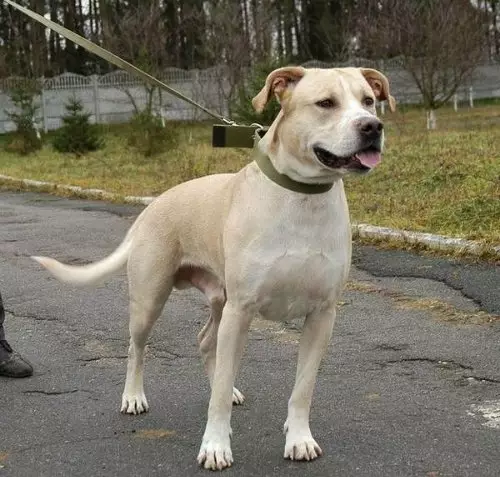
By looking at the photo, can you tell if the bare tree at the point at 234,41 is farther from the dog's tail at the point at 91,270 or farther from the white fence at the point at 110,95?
the dog's tail at the point at 91,270

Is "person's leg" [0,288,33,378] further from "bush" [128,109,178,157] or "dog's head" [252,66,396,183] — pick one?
"bush" [128,109,178,157]

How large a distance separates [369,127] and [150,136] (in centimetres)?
1622

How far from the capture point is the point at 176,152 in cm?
1866

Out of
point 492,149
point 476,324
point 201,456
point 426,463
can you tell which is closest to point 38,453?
point 201,456

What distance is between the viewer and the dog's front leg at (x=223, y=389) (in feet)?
11.4

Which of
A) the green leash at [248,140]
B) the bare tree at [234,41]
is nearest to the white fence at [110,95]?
the bare tree at [234,41]

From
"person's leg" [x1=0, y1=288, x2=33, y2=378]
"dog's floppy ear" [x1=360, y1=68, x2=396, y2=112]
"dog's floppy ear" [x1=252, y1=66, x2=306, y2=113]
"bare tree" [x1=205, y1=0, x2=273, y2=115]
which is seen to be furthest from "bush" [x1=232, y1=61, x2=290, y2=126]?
"dog's floppy ear" [x1=252, y1=66, x2=306, y2=113]

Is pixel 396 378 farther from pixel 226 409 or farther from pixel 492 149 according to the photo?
pixel 492 149

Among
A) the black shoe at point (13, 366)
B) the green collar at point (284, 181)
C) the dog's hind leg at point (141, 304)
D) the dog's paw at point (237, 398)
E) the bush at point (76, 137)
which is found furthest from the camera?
the bush at point (76, 137)

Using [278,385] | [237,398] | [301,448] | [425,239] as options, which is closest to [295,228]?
[301,448]

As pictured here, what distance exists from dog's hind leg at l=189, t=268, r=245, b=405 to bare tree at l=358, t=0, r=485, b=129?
1939cm

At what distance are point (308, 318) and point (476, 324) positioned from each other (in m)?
2.24

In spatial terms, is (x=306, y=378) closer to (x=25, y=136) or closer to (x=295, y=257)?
(x=295, y=257)

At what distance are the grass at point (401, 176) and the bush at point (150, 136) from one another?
260 millimetres
